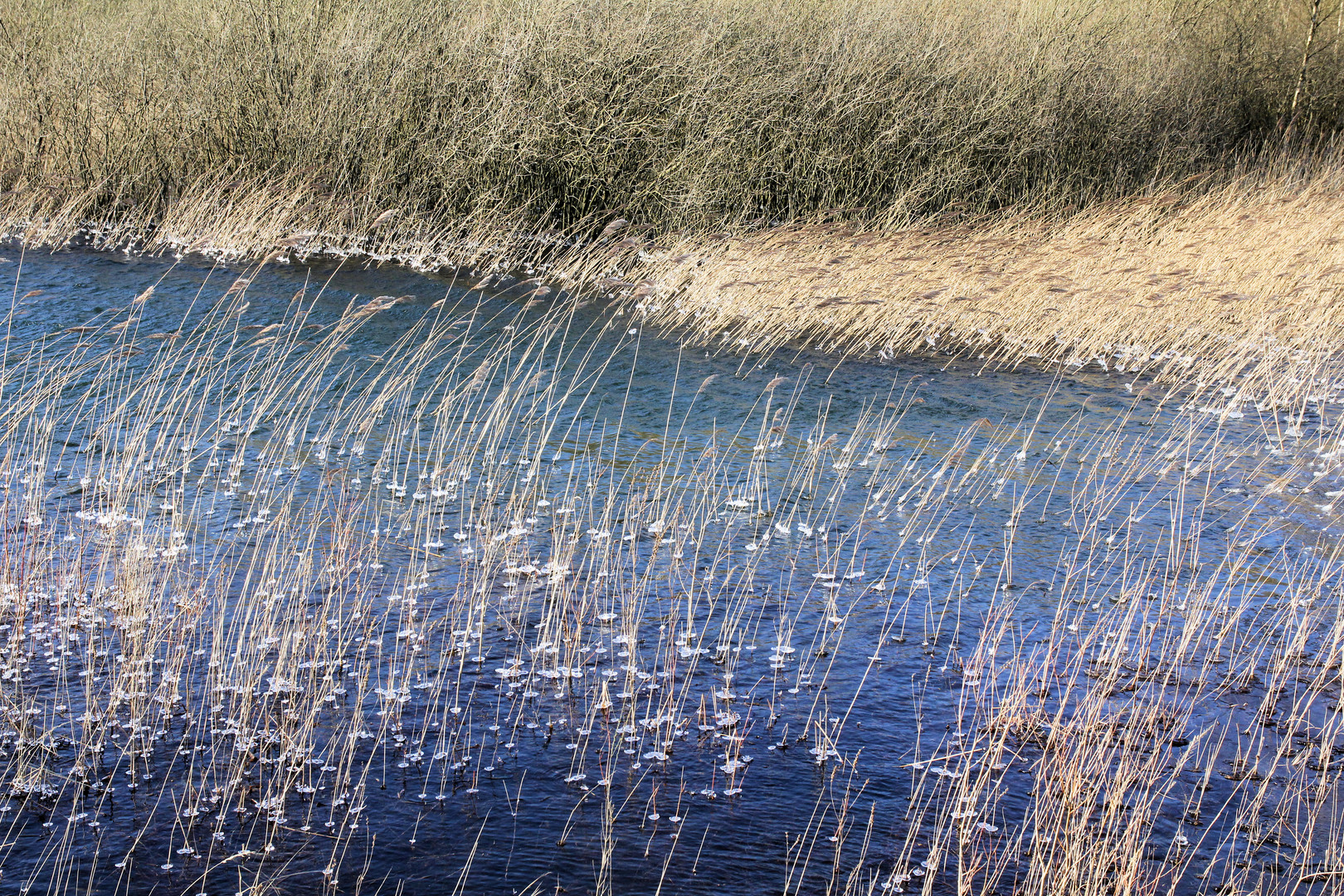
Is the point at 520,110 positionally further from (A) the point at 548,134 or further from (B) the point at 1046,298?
(B) the point at 1046,298

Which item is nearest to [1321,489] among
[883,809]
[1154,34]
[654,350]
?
[883,809]

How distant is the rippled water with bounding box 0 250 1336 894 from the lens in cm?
497

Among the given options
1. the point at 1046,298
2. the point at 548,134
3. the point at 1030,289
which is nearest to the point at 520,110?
the point at 548,134

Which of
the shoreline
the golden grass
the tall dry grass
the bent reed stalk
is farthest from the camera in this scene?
the tall dry grass

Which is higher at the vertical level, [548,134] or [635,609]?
[548,134]

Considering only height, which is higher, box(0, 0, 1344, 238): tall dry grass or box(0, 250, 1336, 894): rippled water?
box(0, 0, 1344, 238): tall dry grass

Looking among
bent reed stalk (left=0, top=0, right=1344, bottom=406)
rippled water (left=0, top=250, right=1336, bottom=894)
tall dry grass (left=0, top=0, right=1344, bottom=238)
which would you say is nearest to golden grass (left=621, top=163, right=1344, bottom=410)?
bent reed stalk (left=0, top=0, right=1344, bottom=406)

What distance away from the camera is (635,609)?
6922 mm

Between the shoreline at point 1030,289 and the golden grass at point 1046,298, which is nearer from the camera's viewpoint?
the shoreline at point 1030,289

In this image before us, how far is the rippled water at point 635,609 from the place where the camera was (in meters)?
4.97

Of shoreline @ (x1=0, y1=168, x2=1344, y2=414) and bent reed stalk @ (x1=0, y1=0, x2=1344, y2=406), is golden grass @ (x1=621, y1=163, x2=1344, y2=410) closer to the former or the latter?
shoreline @ (x1=0, y1=168, x2=1344, y2=414)

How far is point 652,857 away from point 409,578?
292 centimetres

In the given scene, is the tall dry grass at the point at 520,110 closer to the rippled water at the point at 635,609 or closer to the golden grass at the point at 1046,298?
the golden grass at the point at 1046,298

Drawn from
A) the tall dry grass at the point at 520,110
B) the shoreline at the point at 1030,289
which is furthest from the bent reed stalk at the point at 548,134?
the shoreline at the point at 1030,289
